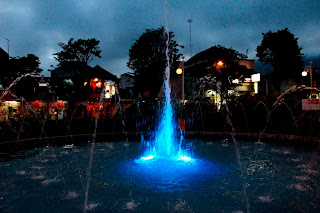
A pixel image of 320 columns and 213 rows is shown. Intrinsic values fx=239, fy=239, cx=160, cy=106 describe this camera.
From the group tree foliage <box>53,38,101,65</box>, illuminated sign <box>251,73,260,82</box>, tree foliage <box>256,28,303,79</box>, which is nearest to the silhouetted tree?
tree foliage <box>53,38,101,65</box>

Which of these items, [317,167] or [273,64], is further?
[273,64]

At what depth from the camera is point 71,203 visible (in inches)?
197

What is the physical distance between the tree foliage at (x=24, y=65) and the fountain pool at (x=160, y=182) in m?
26.4

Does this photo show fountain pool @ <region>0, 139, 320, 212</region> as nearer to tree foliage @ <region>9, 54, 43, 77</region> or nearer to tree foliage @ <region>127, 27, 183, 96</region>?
tree foliage @ <region>9, 54, 43, 77</region>

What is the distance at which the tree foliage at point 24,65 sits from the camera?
3200 centimetres

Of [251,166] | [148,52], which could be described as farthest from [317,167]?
[148,52]

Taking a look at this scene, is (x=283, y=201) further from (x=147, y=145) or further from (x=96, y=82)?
(x=96, y=82)

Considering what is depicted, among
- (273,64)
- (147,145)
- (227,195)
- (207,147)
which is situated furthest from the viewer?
(273,64)

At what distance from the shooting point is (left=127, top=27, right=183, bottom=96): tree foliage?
4059 centimetres

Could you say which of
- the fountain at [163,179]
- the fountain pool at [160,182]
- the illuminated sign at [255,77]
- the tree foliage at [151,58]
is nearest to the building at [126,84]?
the tree foliage at [151,58]

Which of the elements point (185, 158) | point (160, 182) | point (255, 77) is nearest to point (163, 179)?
point (160, 182)

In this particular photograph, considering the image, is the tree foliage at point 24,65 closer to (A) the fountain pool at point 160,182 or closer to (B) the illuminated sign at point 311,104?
(A) the fountain pool at point 160,182

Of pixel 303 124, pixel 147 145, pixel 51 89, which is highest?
pixel 51 89

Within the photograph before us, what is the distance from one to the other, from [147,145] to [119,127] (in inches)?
204
